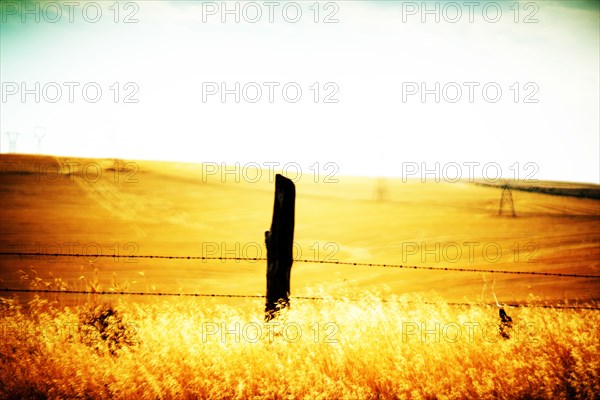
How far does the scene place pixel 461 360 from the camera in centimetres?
316

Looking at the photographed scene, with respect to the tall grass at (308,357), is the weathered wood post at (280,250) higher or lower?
higher

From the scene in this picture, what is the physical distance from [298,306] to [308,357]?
Answer: 32.1 inches

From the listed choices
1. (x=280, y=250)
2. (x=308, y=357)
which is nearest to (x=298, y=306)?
(x=280, y=250)

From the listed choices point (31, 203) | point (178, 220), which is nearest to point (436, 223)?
point (178, 220)

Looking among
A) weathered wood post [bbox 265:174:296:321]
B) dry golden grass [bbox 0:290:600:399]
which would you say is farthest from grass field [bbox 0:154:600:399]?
weathered wood post [bbox 265:174:296:321]

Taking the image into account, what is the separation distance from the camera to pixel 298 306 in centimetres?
380

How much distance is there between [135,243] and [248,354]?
619 inches

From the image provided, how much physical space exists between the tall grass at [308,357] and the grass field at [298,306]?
0.02 meters

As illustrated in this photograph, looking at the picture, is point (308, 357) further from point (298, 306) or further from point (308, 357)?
point (298, 306)

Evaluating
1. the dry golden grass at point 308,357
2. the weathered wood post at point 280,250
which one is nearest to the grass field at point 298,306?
the dry golden grass at point 308,357

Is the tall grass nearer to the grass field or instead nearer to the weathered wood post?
the grass field

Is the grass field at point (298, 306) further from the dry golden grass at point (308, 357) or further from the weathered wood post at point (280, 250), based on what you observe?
the weathered wood post at point (280, 250)

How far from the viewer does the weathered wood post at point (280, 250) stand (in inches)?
139

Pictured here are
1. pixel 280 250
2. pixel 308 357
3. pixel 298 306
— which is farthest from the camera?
pixel 298 306
